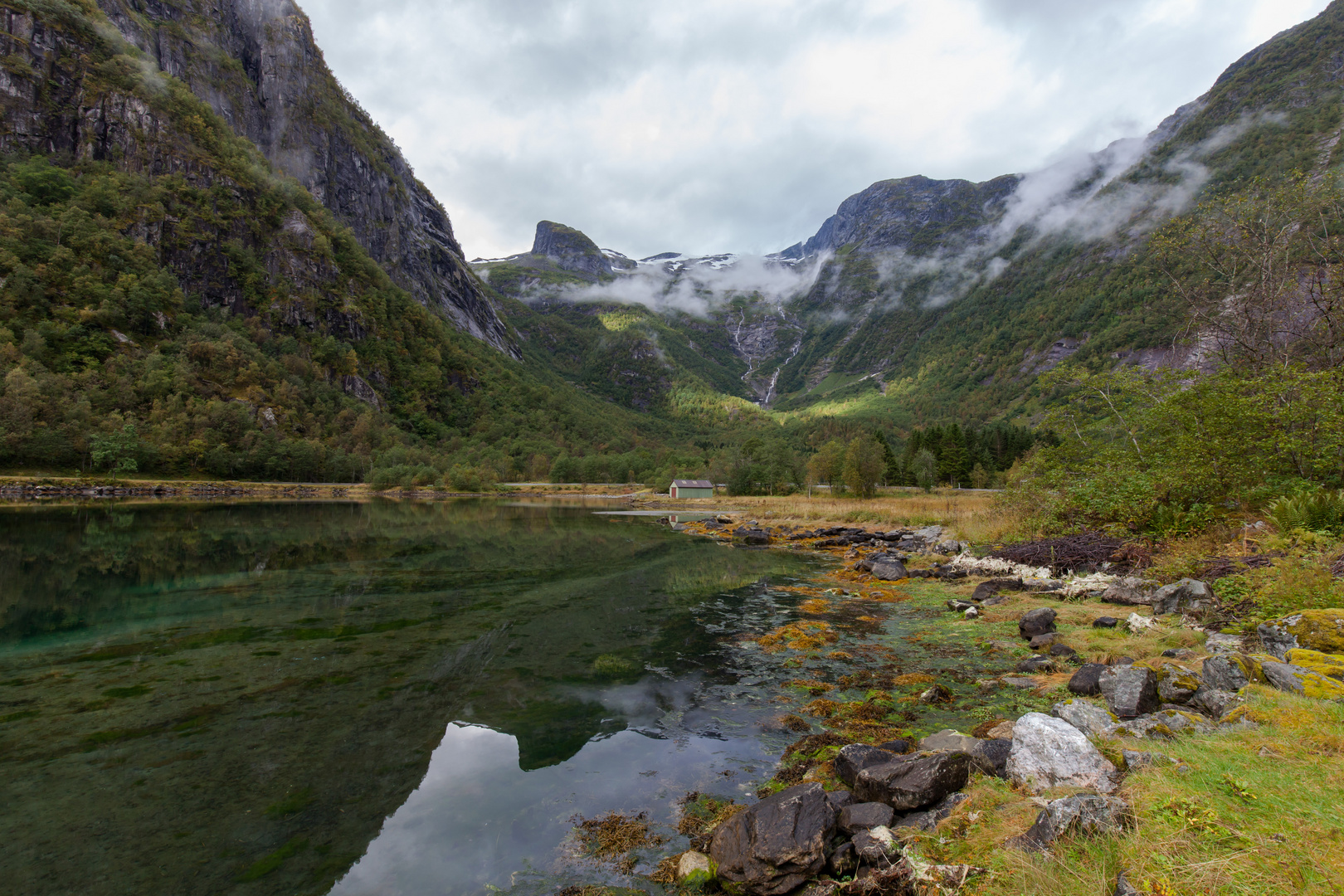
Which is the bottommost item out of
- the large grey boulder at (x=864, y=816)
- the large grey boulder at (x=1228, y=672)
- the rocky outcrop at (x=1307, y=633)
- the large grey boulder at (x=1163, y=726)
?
the large grey boulder at (x=864, y=816)

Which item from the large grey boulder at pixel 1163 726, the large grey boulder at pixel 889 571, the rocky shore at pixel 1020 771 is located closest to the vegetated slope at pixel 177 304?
the large grey boulder at pixel 889 571

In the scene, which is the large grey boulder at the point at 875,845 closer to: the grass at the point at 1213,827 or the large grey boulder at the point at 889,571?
the grass at the point at 1213,827

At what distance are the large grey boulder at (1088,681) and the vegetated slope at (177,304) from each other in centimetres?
9242

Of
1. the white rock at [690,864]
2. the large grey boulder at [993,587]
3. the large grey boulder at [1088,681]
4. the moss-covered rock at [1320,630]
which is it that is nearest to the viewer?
the white rock at [690,864]

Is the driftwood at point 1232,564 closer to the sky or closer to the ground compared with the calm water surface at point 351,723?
closer to the sky

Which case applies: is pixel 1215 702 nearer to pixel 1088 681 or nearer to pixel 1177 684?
pixel 1177 684

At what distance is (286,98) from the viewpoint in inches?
6122

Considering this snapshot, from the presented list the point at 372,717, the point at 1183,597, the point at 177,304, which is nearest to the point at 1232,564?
the point at 1183,597

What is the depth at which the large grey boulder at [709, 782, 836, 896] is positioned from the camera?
4598 millimetres

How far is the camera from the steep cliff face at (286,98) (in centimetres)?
13212

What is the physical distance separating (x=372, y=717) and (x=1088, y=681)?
1118 cm

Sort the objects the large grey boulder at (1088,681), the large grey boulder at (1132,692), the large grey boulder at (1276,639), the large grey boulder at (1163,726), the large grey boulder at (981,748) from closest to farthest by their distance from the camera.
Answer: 1. the large grey boulder at (1163,726)
2. the large grey boulder at (981,748)
3. the large grey boulder at (1132,692)
4. the large grey boulder at (1276,639)
5. the large grey boulder at (1088,681)

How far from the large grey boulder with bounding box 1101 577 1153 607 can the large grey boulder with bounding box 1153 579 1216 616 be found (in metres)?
0.55

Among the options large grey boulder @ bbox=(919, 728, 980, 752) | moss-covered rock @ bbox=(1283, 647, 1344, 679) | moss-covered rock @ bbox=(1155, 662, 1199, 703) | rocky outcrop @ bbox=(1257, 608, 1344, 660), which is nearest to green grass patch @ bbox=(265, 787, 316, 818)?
large grey boulder @ bbox=(919, 728, 980, 752)
